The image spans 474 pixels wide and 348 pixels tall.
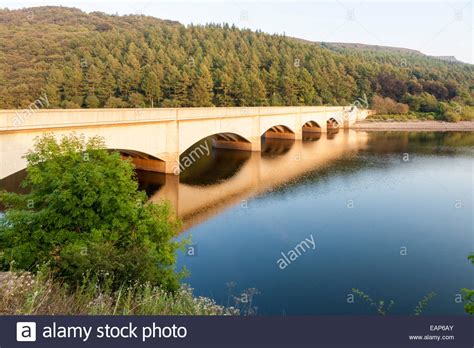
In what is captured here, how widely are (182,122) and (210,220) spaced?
11.1 meters

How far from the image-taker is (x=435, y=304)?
13031 mm

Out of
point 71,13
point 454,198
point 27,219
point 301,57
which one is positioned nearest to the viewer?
point 27,219

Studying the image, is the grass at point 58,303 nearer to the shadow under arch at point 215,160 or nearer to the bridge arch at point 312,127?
the shadow under arch at point 215,160

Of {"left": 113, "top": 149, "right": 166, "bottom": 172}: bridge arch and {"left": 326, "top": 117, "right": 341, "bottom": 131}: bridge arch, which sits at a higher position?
{"left": 326, "top": 117, "right": 341, "bottom": 131}: bridge arch

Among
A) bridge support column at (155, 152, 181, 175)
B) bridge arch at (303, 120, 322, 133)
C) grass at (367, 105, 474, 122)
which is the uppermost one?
grass at (367, 105, 474, 122)

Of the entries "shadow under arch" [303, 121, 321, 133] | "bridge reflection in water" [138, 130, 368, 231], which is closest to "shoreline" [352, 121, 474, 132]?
"shadow under arch" [303, 121, 321, 133]

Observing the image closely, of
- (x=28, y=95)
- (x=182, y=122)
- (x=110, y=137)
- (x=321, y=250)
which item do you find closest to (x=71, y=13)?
(x=28, y=95)

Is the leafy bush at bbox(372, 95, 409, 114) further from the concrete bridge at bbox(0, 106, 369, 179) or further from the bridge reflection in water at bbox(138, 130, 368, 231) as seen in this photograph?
the bridge reflection in water at bbox(138, 130, 368, 231)

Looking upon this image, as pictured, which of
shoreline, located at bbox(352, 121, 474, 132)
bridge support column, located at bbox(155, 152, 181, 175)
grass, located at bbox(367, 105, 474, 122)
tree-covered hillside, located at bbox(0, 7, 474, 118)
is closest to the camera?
bridge support column, located at bbox(155, 152, 181, 175)

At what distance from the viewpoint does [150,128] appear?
27062mm

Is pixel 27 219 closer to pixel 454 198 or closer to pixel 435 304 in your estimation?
pixel 435 304

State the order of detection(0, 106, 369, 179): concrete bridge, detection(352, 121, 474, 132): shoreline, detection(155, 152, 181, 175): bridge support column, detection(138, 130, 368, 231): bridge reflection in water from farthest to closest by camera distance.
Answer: detection(352, 121, 474, 132): shoreline < detection(155, 152, 181, 175): bridge support column < detection(138, 130, 368, 231): bridge reflection in water < detection(0, 106, 369, 179): concrete bridge

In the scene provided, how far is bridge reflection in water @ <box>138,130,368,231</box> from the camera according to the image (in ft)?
79.5

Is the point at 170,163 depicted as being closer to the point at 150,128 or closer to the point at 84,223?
the point at 150,128
